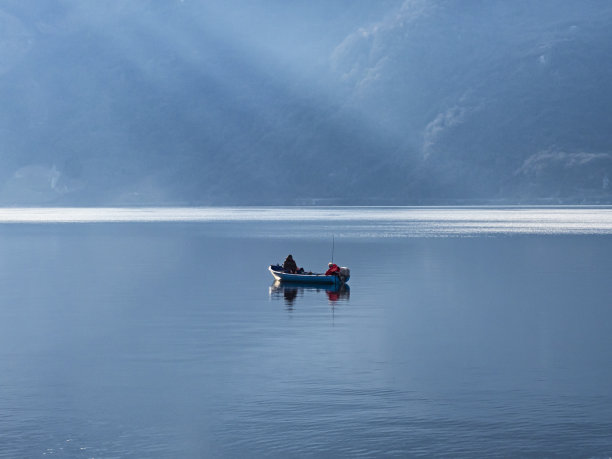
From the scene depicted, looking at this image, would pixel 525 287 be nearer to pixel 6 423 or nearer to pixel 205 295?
pixel 205 295

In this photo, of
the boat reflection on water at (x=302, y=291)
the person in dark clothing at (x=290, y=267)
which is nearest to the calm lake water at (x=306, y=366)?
the boat reflection on water at (x=302, y=291)

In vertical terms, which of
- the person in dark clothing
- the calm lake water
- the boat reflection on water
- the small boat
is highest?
the person in dark clothing

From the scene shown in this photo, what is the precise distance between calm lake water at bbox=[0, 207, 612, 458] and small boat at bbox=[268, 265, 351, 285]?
1.35 meters

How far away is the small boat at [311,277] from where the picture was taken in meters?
62.7

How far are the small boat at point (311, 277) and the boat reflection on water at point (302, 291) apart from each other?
0.90 ft

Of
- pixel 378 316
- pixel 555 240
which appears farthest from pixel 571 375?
pixel 555 240

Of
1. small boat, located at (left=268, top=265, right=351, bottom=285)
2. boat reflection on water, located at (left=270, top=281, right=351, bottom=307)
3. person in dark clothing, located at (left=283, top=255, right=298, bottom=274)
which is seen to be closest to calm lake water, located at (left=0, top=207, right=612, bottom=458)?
boat reflection on water, located at (left=270, top=281, right=351, bottom=307)

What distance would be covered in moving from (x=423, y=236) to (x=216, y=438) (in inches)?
4386

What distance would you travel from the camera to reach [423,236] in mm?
134000

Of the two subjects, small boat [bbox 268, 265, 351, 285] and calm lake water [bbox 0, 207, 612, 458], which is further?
small boat [bbox 268, 265, 351, 285]

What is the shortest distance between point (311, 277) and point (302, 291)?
306 cm

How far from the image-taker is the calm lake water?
2405 cm

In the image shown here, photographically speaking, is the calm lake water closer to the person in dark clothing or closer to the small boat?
the small boat

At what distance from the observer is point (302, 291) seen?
6266 cm
